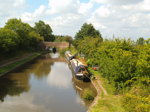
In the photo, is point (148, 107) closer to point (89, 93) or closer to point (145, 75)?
point (145, 75)

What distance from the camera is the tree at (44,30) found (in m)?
92.9

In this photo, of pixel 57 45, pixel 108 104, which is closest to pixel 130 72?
pixel 108 104

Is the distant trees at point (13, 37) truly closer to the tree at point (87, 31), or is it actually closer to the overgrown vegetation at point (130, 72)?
the tree at point (87, 31)

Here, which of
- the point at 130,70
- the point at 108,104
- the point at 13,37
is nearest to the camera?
the point at 108,104

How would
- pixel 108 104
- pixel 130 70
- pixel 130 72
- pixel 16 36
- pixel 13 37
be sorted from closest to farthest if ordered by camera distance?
pixel 108 104, pixel 130 70, pixel 130 72, pixel 13 37, pixel 16 36

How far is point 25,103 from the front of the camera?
1554 cm

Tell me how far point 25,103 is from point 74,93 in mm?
5625

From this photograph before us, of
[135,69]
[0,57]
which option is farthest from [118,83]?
[0,57]

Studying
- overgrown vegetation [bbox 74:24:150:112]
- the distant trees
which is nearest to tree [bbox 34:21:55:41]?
the distant trees

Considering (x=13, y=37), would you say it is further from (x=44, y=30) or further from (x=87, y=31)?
(x=44, y=30)

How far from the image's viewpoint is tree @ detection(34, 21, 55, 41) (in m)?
92.9

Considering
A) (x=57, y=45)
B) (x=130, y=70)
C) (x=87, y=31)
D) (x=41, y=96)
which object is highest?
(x=87, y=31)

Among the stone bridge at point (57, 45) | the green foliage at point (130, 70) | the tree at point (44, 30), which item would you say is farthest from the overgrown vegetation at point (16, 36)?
the green foliage at point (130, 70)

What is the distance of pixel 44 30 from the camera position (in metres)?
94.4
